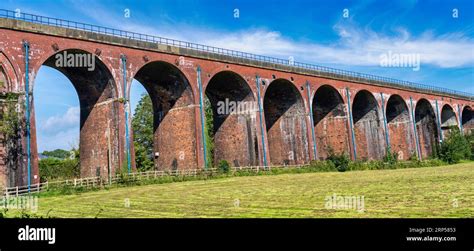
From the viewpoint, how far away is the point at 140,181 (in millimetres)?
24047

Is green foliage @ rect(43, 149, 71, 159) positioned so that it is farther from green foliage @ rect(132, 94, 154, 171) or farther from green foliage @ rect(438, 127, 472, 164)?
green foliage @ rect(438, 127, 472, 164)

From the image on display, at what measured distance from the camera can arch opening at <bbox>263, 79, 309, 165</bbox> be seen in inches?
1542

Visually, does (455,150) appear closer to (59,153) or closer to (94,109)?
(94,109)

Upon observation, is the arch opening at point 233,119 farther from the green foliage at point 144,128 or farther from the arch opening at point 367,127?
the arch opening at point 367,127

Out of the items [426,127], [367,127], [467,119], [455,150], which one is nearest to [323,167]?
[455,150]

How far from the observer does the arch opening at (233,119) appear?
116 feet

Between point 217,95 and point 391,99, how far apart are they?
2546 cm

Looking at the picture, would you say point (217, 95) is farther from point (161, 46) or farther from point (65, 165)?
point (65, 165)

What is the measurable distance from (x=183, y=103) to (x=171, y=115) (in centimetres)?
159

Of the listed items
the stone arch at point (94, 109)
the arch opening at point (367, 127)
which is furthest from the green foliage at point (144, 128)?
the arch opening at point (367, 127)

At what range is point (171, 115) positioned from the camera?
1292 inches

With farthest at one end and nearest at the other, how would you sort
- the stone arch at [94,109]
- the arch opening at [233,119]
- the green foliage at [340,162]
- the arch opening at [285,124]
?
1. the arch opening at [285,124]
2. the arch opening at [233,119]
3. the green foliage at [340,162]
4. the stone arch at [94,109]

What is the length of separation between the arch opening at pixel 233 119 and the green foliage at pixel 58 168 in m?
13.0

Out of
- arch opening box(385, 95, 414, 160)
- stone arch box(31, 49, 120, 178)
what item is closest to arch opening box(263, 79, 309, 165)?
stone arch box(31, 49, 120, 178)
